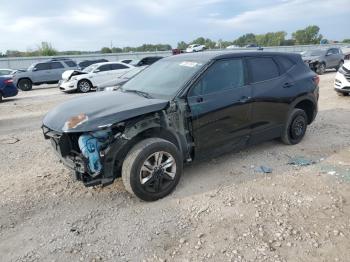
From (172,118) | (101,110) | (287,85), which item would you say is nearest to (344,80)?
(287,85)

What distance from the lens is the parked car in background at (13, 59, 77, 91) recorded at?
18.9 m

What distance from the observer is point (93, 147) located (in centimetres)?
352

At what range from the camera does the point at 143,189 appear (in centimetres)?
372

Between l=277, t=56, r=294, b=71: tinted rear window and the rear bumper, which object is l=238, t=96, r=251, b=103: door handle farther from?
the rear bumper

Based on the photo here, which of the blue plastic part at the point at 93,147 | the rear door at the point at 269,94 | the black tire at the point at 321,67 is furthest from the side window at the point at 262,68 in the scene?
the black tire at the point at 321,67

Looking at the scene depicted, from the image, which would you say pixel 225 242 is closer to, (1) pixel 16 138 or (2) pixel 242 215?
(2) pixel 242 215

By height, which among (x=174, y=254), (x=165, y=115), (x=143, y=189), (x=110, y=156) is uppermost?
(x=165, y=115)

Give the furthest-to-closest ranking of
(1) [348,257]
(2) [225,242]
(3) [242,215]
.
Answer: (3) [242,215] → (2) [225,242] → (1) [348,257]

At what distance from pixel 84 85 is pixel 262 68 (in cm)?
1213

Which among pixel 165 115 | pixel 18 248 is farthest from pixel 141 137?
pixel 18 248

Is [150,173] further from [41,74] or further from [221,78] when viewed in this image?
[41,74]

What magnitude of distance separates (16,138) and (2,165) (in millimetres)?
1834

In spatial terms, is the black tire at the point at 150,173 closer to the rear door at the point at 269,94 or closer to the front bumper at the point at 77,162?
the front bumper at the point at 77,162

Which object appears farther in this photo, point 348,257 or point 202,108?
point 202,108
